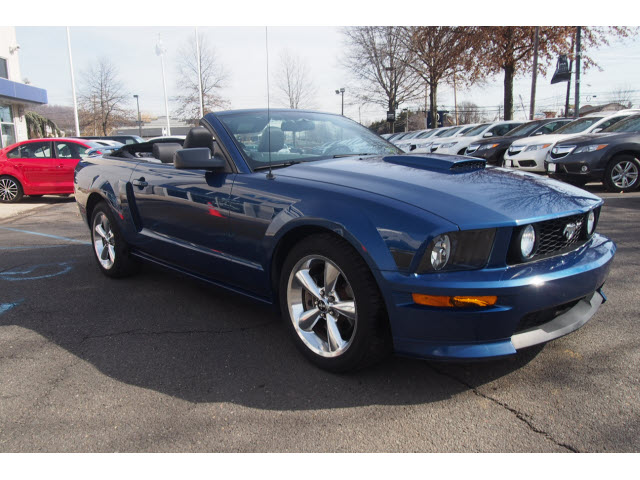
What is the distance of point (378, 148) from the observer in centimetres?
380

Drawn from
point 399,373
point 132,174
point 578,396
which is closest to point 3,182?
point 132,174

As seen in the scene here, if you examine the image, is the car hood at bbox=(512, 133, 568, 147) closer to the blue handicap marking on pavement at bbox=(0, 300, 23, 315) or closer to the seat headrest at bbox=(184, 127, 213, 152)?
the seat headrest at bbox=(184, 127, 213, 152)

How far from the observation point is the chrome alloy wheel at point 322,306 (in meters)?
2.55

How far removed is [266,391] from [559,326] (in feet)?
4.92

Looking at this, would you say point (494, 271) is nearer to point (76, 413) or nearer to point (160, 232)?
point (76, 413)

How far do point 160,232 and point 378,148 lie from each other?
6.02ft

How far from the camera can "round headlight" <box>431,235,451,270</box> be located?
2189 mm

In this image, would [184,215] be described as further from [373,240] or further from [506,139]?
[506,139]

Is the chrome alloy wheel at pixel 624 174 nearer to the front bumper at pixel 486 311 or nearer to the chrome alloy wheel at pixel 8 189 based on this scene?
the front bumper at pixel 486 311

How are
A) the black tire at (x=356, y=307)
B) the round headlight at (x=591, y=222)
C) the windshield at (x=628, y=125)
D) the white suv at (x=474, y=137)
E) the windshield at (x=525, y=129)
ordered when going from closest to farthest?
1. the black tire at (x=356, y=307)
2. the round headlight at (x=591, y=222)
3. the windshield at (x=628, y=125)
4. the windshield at (x=525, y=129)
5. the white suv at (x=474, y=137)

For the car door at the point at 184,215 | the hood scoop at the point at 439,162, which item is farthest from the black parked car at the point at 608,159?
the car door at the point at 184,215

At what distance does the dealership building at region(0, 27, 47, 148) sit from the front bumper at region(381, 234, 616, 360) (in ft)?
87.8

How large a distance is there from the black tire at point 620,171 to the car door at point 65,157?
1132cm

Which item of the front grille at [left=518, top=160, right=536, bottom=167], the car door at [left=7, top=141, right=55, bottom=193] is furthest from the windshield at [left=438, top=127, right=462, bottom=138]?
the car door at [left=7, top=141, right=55, bottom=193]
